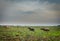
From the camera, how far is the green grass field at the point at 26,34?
88.0 inches

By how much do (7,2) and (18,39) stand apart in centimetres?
70

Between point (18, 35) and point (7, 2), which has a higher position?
point (7, 2)

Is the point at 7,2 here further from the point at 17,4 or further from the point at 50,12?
the point at 50,12

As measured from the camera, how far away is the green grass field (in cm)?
224

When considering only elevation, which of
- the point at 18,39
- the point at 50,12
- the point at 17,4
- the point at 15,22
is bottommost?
the point at 18,39

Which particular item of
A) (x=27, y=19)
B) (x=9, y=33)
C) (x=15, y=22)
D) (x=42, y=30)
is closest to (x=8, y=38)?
(x=9, y=33)

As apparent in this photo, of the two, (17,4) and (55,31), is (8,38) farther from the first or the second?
(55,31)

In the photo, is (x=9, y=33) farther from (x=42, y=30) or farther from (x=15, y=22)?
(x=42, y=30)

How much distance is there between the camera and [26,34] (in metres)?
2.27

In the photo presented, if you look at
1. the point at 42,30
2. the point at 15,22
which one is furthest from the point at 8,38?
the point at 42,30

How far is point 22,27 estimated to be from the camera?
2.30m

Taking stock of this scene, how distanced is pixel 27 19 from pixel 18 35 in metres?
0.33

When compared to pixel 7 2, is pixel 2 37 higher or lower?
lower

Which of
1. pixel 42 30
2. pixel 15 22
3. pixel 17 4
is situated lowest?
pixel 42 30
